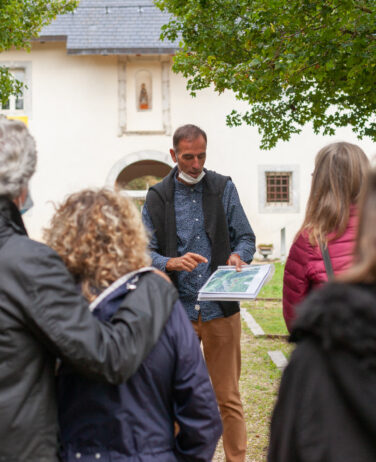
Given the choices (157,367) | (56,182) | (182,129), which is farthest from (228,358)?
(56,182)

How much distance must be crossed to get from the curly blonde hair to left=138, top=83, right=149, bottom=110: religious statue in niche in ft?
65.1

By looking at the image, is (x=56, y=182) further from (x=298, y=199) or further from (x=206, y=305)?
(x=206, y=305)

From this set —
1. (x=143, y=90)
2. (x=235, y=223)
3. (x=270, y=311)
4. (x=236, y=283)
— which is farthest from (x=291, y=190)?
(x=236, y=283)

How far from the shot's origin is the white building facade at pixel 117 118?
822 inches

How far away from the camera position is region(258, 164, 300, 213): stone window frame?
2142 cm

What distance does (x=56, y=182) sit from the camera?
20984 mm

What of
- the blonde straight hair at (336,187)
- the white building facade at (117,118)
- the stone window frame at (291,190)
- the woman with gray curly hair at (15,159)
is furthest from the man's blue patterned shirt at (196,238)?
the stone window frame at (291,190)

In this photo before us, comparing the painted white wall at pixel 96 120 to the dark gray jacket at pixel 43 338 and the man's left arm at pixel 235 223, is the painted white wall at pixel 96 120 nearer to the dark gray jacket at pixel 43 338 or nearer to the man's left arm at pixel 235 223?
the man's left arm at pixel 235 223

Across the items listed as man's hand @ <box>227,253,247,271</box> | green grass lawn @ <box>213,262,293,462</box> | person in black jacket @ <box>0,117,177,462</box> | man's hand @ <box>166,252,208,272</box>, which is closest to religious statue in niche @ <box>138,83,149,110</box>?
green grass lawn @ <box>213,262,293,462</box>

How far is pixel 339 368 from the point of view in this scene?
122 centimetres

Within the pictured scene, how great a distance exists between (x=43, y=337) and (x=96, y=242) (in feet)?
1.15

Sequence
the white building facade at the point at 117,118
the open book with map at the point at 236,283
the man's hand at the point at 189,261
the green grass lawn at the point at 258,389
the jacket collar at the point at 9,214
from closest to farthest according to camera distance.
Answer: the jacket collar at the point at 9,214 → the open book with map at the point at 236,283 → the man's hand at the point at 189,261 → the green grass lawn at the point at 258,389 → the white building facade at the point at 117,118

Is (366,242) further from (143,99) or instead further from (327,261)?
(143,99)

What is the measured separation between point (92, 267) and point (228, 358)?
202cm
